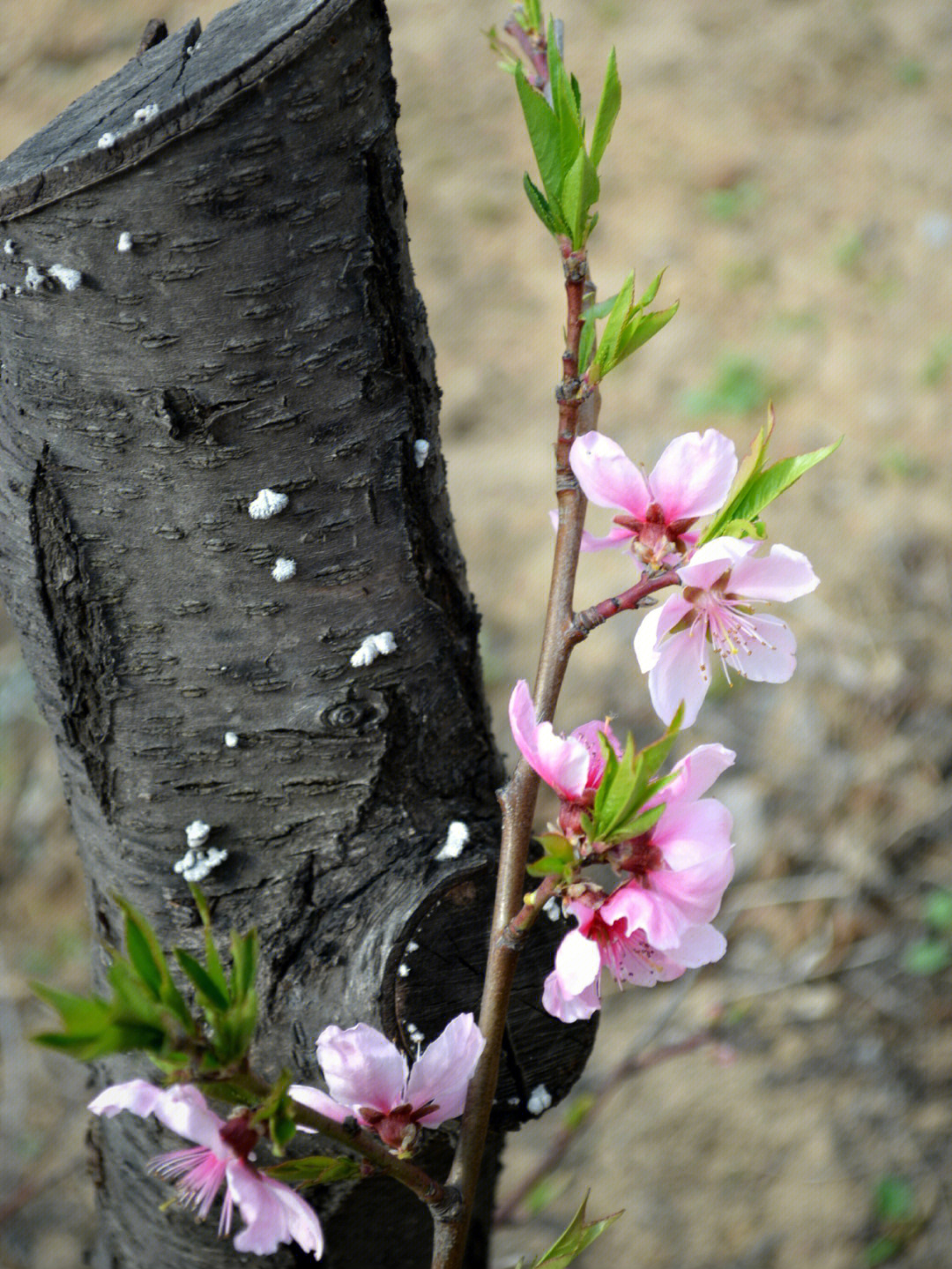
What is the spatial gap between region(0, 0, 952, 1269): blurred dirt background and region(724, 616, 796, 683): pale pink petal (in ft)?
3.26

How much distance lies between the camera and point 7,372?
692mm

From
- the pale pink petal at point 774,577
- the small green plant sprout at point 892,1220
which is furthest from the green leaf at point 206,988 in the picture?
the small green plant sprout at point 892,1220

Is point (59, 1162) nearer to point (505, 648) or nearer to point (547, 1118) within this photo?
point (547, 1118)

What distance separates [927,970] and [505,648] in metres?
1.01

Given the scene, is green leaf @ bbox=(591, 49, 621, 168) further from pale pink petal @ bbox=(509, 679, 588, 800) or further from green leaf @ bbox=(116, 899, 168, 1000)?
green leaf @ bbox=(116, 899, 168, 1000)

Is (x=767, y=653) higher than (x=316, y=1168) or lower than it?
higher

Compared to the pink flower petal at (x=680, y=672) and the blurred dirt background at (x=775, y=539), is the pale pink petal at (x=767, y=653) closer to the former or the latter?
the pink flower petal at (x=680, y=672)

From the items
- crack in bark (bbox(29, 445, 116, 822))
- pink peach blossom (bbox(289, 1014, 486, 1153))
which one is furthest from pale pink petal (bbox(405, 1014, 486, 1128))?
crack in bark (bbox(29, 445, 116, 822))

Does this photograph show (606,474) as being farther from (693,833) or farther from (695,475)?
(693,833)

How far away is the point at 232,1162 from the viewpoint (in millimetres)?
525

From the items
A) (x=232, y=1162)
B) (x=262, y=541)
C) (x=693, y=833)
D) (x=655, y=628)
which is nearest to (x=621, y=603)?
(x=655, y=628)

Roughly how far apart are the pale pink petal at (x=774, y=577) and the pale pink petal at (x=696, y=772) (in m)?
0.09

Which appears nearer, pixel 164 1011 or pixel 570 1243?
pixel 164 1011

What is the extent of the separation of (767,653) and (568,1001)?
0.23 m
